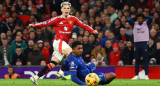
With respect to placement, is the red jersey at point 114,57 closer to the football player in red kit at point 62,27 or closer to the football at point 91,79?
the football player in red kit at point 62,27

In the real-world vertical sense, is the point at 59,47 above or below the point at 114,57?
above

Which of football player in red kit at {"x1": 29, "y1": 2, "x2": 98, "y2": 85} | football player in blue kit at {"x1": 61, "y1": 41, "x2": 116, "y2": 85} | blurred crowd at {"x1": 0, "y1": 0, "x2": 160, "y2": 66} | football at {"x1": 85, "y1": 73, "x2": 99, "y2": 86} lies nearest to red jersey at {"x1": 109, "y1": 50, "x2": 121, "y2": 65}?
blurred crowd at {"x1": 0, "y1": 0, "x2": 160, "y2": 66}

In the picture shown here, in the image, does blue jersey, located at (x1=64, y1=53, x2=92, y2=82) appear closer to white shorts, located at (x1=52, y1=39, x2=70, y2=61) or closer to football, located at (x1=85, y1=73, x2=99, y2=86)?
football, located at (x1=85, y1=73, x2=99, y2=86)

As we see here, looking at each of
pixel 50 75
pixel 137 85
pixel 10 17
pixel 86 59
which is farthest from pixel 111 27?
pixel 137 85

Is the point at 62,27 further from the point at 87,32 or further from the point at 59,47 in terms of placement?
the point at 87,32

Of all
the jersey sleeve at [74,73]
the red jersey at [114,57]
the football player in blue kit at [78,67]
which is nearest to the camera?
the jersey sleeve at [74,73]

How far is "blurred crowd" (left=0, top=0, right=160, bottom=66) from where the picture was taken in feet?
54.1

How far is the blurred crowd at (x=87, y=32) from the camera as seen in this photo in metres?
16.5

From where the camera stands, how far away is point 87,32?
17.8m

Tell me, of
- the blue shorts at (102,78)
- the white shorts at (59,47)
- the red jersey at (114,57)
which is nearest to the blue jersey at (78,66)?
the blue shorts at (102,78)

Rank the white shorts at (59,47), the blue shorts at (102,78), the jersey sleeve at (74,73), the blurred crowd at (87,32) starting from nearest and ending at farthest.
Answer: the jersey sleeve at (74,73) → the blue shorts at (102,78) → the white shorts at (59,47) → the blurred crowd at (87,32)

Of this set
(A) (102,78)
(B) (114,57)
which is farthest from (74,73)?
(B) (114,57)

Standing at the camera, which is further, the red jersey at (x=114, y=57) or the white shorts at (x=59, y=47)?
the red jersey at (x=114, y=57)

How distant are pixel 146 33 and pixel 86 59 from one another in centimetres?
299
